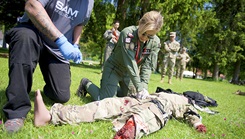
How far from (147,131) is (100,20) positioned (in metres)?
18.4

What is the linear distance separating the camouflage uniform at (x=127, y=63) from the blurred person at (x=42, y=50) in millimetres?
854

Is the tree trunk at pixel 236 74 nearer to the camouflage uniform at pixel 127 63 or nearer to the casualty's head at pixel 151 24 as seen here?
the camouflage uniform at pixel 127 63

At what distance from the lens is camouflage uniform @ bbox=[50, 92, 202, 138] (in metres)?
2.71

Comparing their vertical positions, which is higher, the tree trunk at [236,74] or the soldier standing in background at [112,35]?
the soldier standing in background at [112,35]

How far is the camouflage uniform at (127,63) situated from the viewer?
3973 mm

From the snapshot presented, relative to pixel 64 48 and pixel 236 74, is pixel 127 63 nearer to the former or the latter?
pixel 64 48

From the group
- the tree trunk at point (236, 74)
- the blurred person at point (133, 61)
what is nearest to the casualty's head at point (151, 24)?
the blurred person at point (133, 61)

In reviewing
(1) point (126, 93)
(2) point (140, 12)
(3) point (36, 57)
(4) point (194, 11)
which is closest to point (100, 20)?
(2) point (140, 12)

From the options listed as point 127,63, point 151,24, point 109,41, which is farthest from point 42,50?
point 109,41

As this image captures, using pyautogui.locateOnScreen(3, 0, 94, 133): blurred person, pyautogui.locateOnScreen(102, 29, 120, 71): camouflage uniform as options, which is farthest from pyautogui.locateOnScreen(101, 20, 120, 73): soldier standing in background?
pyautogui.locateOnScreen(3, 0, 94, 133): blurred person

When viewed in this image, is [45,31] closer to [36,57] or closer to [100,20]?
[36,57]

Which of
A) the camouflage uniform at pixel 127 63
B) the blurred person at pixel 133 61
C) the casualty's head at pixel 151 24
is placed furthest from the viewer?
the camouflage uniform at pixel 127 63

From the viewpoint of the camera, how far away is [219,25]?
31.1 m

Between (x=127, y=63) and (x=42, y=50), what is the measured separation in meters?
1.35
